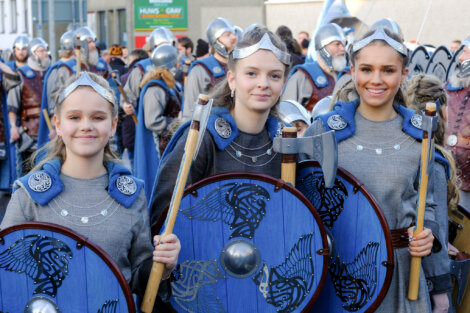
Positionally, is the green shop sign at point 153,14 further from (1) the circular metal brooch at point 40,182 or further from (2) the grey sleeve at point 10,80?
(1) the circular metal brooch at point 40,182

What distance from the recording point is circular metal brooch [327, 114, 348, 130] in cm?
322

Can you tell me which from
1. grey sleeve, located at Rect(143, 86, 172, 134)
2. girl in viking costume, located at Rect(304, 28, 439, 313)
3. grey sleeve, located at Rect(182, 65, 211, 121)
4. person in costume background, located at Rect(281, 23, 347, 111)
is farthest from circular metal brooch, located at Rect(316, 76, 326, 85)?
girl in viking costume, located at Rect(304, 28, 439, 313)

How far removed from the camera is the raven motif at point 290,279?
9.34 feet

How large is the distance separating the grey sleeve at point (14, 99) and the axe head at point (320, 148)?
6.52 m

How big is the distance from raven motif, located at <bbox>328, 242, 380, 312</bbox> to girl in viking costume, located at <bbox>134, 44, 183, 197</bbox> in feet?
Answer: 13.9

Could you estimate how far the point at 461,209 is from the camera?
392 centimetres

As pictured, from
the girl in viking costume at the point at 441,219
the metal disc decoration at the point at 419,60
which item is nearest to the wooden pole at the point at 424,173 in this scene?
the girl in viking costume at the point at 441,219

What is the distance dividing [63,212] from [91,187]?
0.14 m

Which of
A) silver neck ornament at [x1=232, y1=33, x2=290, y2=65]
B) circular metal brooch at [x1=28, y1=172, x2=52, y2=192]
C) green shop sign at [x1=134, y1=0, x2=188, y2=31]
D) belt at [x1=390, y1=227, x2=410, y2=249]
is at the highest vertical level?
green shop sign at [x1=134, y1=0, x2=188, y2=31]

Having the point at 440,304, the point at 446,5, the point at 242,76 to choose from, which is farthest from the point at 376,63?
the point at 446,5

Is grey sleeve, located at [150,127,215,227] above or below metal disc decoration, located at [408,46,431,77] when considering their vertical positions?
below

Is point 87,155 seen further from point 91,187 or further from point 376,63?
point 376,63

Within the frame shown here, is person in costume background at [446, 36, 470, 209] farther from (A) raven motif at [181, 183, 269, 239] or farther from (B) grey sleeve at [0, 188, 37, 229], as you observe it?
(B) grey sleeve at [0, 188, 37, 229]

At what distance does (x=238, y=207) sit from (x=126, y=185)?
409 mm
